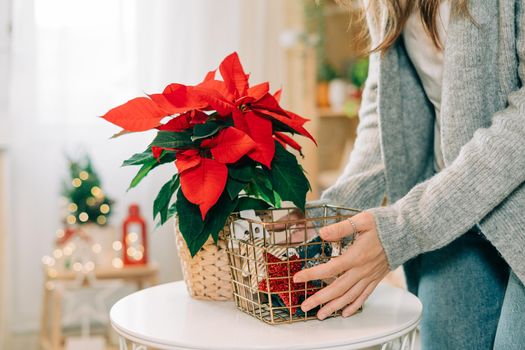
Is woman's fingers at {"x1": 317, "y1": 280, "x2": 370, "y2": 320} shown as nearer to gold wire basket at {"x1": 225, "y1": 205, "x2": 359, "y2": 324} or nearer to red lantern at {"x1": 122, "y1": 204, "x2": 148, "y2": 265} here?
gold wire basket at {"x1": 225, "y1": 205, "x2": 359, "y2": 324}

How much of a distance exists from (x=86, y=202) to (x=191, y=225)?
5.46 ft

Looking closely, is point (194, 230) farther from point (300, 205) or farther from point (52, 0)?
point (52, 0)

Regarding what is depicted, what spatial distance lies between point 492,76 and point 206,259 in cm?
49

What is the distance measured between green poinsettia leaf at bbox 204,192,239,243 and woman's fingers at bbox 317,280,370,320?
168 mm

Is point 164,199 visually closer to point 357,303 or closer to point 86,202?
point 357,303

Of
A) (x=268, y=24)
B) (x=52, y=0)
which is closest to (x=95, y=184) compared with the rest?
(x=52, y=0)

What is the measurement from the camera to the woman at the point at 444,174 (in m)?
0.91

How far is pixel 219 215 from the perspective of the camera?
2.90 ft

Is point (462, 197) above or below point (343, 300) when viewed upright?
above

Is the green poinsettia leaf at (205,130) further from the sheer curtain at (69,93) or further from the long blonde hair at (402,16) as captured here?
the sheer curtain at (69,93)

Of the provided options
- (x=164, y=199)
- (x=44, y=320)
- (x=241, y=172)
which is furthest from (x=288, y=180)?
(x=44, y=320)

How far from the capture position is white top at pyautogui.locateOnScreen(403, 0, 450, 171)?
42.9 inches

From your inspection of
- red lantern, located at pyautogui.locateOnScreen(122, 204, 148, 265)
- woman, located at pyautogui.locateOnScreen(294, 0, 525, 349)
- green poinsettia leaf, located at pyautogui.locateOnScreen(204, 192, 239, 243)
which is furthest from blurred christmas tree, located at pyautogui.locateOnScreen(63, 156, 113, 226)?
green poinsettia leaf, located at pyautogui.locateOnScreen(204, 192, 239, 243)

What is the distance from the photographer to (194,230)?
89 centimetres
